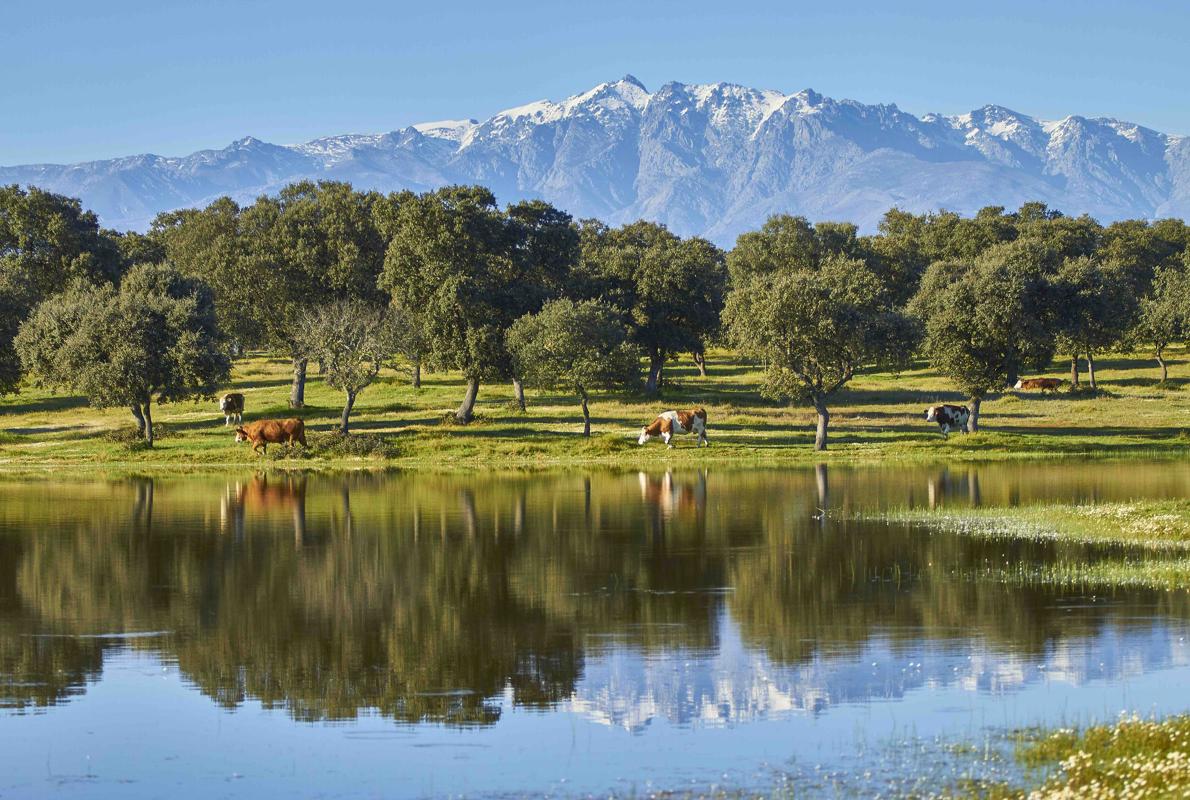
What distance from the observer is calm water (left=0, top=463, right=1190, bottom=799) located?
19.4 m

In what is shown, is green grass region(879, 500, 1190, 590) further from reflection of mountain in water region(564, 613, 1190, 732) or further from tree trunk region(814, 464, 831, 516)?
reflection of mountain in water region(564, 613, 1190, 732)

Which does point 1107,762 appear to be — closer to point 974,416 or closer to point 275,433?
point 275,433

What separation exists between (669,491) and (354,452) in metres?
22.8

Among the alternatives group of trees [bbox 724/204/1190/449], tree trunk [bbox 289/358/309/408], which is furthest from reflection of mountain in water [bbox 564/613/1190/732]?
tree trunk [bbox 289/358/309/408]

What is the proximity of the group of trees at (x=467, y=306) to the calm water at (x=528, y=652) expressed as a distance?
99.3ft

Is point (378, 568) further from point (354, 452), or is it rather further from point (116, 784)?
point (354, 452)

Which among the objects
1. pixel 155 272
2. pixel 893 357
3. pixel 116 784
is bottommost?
pixel 116 784

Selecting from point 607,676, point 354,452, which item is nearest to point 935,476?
point 354,452

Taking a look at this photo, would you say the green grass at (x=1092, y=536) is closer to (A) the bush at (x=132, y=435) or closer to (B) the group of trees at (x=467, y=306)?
(B) the group of trees at (x=467, y=306)

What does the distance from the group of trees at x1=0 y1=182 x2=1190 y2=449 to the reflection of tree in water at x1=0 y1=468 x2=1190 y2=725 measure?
24916 mm

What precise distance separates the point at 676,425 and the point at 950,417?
635 inches

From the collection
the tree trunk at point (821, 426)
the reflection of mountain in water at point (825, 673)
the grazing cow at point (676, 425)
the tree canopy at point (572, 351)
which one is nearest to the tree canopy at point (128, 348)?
the tree canopy at point (572, 351)

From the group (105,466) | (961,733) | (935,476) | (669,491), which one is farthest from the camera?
(105,466)

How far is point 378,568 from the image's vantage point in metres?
36.2
